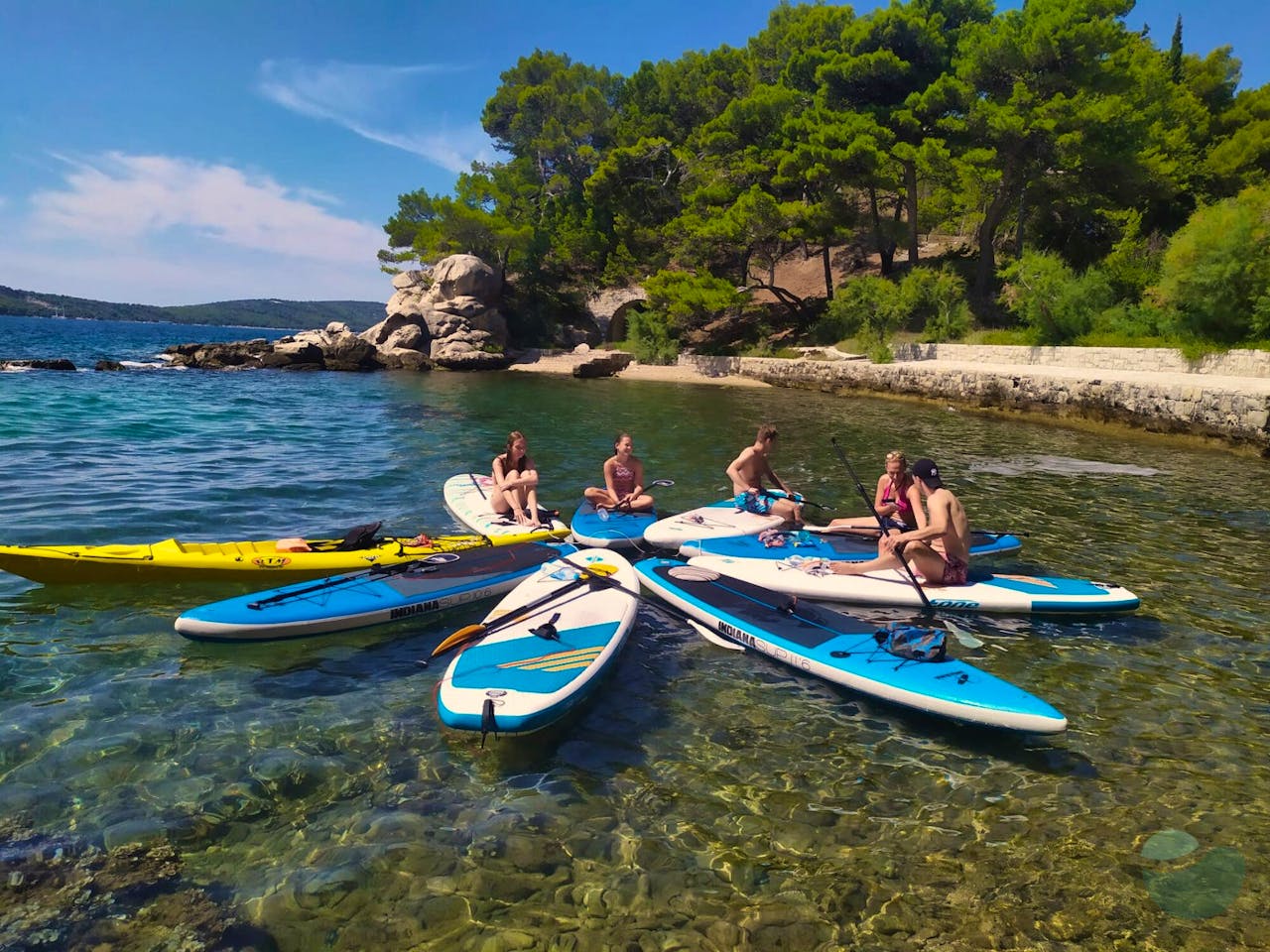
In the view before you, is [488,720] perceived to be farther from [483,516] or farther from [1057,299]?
[1057,299]

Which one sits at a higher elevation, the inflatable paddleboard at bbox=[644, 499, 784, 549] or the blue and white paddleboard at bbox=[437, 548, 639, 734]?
the inflatable paddleboard at bbox=[644, 499, 784, 549]

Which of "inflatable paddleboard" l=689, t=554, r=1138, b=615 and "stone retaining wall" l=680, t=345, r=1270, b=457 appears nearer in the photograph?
"inflatable paddleboard" l=689, t=554, r=1138, b=615

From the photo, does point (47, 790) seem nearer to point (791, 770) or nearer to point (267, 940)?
point (267, 940)

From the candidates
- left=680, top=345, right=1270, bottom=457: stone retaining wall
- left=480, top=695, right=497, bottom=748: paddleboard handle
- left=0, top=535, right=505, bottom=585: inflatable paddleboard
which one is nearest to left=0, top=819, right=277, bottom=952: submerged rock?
left=480, top=695, right=497, bottom=748: paddleboard handle

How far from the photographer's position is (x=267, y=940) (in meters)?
3.48

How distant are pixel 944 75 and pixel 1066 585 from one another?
3316cm

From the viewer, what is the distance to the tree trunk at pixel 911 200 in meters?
34.3

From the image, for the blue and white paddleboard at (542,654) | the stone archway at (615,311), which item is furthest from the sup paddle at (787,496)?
the stone archway at (615,311)

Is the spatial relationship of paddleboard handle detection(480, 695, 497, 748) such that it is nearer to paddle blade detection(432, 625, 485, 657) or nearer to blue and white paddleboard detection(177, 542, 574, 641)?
paddle blade detection(432, 625, 485, 657)

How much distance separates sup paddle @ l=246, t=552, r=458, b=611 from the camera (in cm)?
673

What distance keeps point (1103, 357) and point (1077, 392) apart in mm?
4119

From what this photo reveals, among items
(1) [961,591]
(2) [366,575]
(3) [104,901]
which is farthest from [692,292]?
(3) [104,901]

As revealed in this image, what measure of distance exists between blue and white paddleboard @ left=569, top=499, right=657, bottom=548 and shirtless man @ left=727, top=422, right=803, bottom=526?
4.58ft

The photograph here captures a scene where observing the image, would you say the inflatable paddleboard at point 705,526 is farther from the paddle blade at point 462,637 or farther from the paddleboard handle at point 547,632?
the paddle blade at point 462,637
